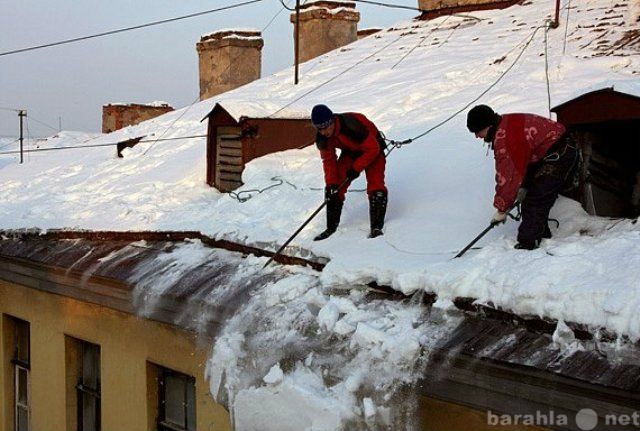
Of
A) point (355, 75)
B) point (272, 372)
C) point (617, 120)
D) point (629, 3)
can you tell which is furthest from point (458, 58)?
point (272, 372)

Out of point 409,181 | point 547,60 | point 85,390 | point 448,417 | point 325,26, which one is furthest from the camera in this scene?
point 325,26

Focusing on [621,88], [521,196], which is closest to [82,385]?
[521,196]

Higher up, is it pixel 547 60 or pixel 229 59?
pixel 547 60

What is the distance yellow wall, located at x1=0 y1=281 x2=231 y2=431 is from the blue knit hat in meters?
1.93

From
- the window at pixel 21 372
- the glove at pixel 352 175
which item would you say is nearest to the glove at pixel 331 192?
the glove at pixel 352 175

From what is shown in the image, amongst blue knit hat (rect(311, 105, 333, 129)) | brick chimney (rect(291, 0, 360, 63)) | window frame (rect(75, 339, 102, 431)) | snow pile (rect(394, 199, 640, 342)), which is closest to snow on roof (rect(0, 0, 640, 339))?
snow pile (rect(394, 199, 640, 342))

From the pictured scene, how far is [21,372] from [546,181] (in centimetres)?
746

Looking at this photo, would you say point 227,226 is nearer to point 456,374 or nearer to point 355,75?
point 456,374

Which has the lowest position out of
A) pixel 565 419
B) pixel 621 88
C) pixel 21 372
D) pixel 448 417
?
pixel 21 372

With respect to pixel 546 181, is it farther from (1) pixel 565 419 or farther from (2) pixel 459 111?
(2) pixel 459 111

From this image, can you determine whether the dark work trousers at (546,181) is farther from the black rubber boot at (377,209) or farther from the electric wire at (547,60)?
the electric wire at (547,60)

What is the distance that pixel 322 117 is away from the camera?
5496mm

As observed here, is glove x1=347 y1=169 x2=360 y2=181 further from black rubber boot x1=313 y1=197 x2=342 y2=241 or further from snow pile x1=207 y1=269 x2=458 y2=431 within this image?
snow pile x1=207 y1=269 x2=458 y2=431

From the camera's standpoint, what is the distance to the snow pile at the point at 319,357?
390 centimetres
